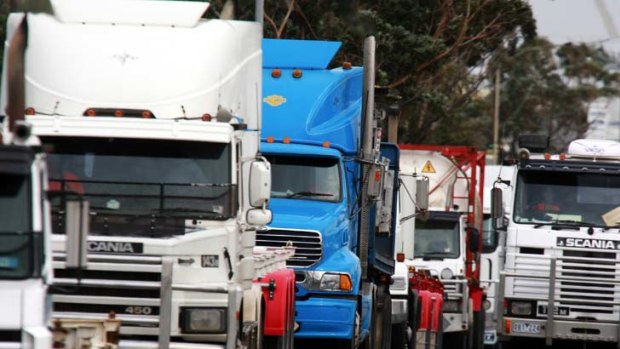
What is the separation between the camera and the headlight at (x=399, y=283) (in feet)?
71.3

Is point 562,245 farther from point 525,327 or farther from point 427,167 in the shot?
point 427,167

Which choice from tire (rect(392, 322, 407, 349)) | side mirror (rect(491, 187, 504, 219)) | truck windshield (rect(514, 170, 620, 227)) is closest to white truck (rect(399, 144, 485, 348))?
side mirror (rect(491, 187, 504, 219))

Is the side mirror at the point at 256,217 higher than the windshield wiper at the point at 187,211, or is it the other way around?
the windshield wiper at the point at 187,211

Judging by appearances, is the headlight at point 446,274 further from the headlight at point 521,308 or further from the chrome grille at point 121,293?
the chrome grille at point 121,293

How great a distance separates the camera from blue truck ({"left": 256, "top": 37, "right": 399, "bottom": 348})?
15945mm

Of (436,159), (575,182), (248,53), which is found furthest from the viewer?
(436,159)

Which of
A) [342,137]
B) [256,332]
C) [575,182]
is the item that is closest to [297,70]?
[342,137]

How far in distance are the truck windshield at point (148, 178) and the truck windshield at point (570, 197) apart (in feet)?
33.8

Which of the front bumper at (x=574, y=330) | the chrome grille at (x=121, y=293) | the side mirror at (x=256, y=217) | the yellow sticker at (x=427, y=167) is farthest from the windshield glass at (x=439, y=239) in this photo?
the chrome grille at (x=121, y=293)

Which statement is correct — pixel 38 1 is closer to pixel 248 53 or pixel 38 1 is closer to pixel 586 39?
pixel 248 53

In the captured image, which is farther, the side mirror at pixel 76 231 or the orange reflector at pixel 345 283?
the orange reflector at pixel 345 283

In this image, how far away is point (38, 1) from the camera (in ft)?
40.9

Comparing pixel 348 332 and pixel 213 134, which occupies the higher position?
pixel 213 134

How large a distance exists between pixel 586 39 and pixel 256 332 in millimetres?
14383
